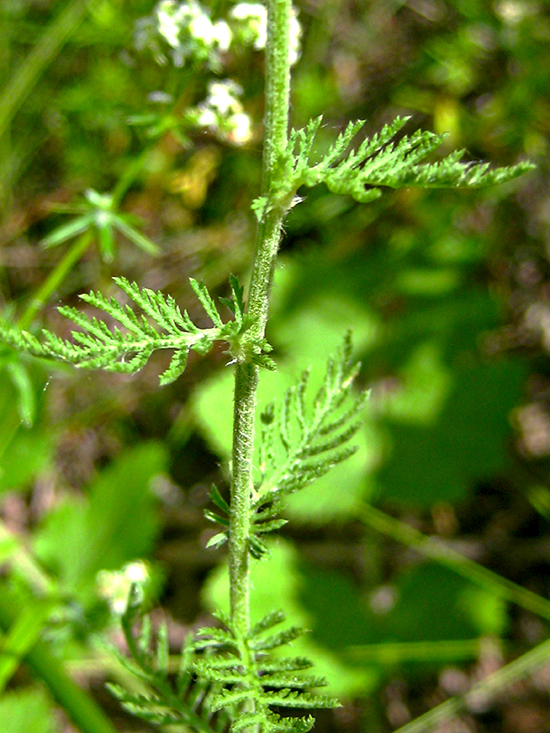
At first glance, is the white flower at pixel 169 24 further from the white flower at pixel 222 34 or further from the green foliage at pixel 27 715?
the green foliage at pixel 27 715

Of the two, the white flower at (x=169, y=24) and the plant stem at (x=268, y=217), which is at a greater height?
the white flower at (x=169, y=24)

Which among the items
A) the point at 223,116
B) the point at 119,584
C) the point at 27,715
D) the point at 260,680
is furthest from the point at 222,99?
the point at 27,715

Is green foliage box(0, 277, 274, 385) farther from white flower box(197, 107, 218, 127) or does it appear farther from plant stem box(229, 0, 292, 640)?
white flower box(197, 107, 218, 127)

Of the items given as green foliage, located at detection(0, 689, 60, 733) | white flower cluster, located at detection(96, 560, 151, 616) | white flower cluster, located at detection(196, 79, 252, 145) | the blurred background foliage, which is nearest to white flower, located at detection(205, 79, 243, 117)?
white flower cluster, located at detection(196, 79, 252, 145)

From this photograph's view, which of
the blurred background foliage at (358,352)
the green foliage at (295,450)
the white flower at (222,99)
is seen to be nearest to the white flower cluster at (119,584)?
the blurred background foliage at (358,352)

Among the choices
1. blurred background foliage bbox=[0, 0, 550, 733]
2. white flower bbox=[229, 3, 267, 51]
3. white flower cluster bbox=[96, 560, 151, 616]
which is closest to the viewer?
white flower bbox=[229, 3, 267, 51]

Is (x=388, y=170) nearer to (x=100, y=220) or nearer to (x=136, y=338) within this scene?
(x=136, y=338)
